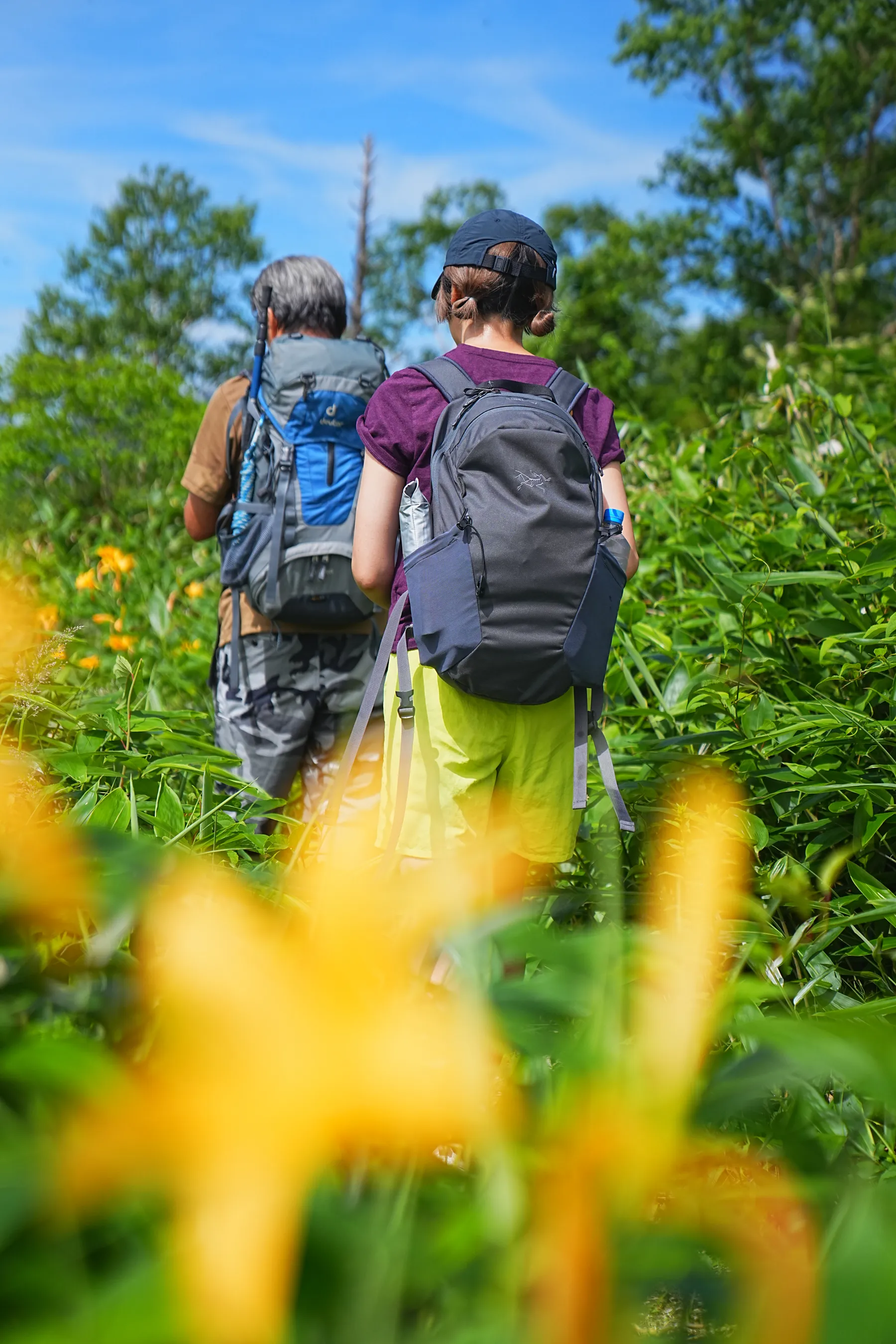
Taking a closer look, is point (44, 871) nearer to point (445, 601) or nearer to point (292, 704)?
point (445, 601)

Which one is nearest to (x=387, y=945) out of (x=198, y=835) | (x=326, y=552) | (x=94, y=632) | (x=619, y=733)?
(x=198, y=835)

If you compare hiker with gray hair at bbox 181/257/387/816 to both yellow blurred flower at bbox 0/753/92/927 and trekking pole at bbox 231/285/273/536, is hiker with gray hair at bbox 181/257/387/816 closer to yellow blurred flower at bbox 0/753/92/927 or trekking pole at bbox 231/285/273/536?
trekking pole at bbox 231/285/273/536

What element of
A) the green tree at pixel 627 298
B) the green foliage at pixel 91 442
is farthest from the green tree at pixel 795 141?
the green foliage at pixel 91 442

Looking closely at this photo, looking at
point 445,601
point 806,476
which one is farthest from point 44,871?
point 806,476

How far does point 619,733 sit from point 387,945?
2497 mm

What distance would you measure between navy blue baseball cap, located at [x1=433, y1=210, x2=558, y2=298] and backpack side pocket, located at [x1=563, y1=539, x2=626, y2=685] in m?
0.56

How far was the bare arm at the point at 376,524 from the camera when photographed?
6.35 feet

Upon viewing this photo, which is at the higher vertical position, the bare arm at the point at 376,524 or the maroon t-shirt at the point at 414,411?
the maroon t-shirt at the point at 414,411

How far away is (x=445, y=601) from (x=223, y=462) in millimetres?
1160

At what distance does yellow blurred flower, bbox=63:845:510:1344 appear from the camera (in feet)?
0.73

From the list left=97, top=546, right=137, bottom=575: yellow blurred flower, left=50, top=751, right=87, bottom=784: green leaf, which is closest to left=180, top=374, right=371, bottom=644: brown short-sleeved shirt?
left=50, top=751, right=87, bottom=784: green leaf

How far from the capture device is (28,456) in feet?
25.1

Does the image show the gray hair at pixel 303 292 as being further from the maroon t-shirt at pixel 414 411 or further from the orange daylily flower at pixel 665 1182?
the orange daylily flower at pixel 665 1182

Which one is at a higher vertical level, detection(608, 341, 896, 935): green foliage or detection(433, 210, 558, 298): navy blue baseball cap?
detection(433, 210, 558, 298): navy blue baseball cap
